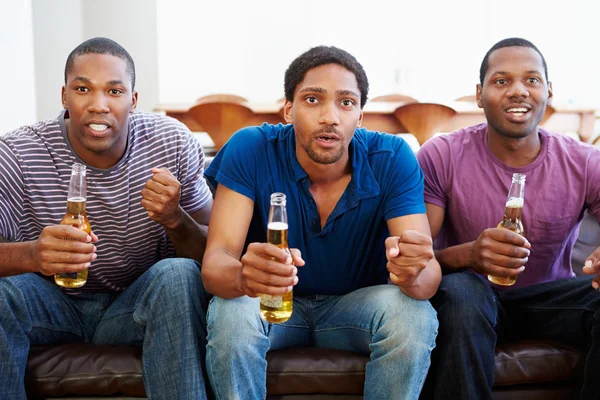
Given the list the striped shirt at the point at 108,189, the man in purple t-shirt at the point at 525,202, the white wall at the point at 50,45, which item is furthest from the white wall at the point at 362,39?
the striped shirt at the point at 108,189

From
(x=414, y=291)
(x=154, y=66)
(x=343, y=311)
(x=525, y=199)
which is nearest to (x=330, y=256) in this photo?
(x=343, y=311)

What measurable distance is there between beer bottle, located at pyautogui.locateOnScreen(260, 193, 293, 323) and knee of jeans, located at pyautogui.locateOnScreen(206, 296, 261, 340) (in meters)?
0.04

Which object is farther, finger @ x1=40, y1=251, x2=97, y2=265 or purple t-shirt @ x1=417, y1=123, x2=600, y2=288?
purple t-shirt @ x1=417, y1=123, x2=600, y2=288

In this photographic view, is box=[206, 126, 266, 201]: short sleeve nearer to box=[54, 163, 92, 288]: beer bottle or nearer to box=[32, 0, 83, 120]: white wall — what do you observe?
box=[54, 163, 92, 288]: beer bottle

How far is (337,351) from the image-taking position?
74.0 inches

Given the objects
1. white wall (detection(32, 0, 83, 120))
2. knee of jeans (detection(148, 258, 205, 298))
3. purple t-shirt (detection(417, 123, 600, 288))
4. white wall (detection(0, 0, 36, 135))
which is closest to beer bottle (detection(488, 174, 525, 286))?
purple t-shirt (detection(417, 123, 600, 288))

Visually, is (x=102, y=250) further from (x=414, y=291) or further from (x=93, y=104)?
(x=414, y=291)

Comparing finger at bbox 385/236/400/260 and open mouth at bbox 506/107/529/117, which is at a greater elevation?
open mouth at bbox 506/107/529/117

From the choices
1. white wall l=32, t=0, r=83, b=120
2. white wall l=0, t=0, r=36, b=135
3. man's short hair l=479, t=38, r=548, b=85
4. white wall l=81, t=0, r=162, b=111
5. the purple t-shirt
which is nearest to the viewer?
the purple t-shirt

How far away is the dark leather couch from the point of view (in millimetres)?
1815

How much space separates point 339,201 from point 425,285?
37 centimetres

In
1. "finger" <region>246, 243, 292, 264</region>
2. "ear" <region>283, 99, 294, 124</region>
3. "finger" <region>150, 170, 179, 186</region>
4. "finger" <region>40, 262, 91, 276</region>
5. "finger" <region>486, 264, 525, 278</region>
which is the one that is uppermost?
"ear" <region>283, 99, 294, 124</region>

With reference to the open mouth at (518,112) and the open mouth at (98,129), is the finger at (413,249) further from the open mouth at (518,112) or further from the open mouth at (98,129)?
the open mouth at (98,129)

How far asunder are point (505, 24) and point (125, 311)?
5.75 meters
